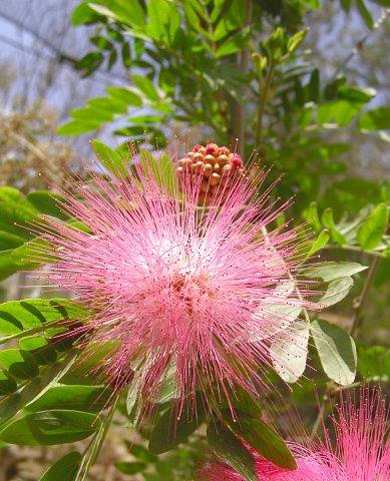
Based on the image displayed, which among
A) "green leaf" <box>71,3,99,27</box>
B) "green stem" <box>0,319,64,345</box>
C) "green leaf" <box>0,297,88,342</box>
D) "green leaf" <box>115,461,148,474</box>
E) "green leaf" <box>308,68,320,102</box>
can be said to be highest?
"green leaf" <box>71,3,99,27</box>

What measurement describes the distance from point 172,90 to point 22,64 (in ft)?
8.56

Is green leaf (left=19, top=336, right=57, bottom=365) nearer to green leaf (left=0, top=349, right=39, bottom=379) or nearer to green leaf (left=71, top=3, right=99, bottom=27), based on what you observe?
green leaf (left=0, top=349, right=39, bottom=379)

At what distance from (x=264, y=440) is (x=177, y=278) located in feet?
1.00

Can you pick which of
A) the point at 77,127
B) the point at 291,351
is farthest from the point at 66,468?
the point at 77,127

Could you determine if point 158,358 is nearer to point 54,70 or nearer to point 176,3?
point 176,3

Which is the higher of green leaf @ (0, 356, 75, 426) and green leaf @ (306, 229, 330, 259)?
green leaf @ (306, 229, 330, 259)

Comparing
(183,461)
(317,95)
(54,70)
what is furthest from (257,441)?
(54,70)

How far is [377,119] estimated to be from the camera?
2105mm

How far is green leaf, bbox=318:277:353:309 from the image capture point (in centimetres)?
125

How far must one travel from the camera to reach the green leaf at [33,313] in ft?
3.84

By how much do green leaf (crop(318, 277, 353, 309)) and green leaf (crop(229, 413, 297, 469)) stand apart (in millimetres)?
264

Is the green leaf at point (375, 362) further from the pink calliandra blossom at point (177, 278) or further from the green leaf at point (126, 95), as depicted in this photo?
the green leaf at point (126, 95)

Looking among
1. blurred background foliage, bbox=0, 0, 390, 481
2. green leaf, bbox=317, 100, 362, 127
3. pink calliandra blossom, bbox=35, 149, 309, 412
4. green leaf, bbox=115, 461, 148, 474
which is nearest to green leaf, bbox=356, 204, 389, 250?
blurred background foliage, bbox=0, 0, 390, 481

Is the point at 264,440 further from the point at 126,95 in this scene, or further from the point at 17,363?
the point at 126,95
